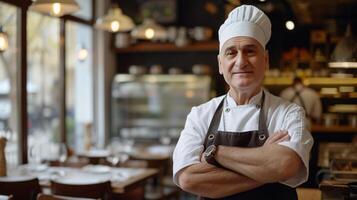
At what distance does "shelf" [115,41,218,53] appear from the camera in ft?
26.1

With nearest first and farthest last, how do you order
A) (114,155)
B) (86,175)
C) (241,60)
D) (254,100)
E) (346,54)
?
(241,60) < (254,100) < (346,54) < (86,175) < (114,155)

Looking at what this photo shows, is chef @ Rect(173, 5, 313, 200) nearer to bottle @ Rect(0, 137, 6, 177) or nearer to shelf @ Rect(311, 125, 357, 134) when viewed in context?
bottle @ Rect(0, 137, 6, 177)

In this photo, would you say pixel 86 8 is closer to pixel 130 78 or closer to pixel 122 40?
pixel 122 40

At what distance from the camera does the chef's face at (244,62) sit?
1.97 meters

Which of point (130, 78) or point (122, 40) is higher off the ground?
point (122, 40)

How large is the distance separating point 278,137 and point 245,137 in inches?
5.8

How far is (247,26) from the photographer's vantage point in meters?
2.00

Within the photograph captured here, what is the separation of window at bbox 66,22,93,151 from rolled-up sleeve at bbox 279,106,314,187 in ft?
17.3

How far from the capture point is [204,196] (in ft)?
6.56

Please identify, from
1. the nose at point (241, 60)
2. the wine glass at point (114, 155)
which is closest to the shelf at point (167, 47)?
the wine glass at point (114, 155)

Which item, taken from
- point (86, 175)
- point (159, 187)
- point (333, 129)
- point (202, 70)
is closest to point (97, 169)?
point (86, 175)

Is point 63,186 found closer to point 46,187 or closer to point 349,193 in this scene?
point 46,187

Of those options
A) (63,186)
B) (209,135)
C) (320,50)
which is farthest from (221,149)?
(320,50)

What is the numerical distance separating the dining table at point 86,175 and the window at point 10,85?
0.67 metres
